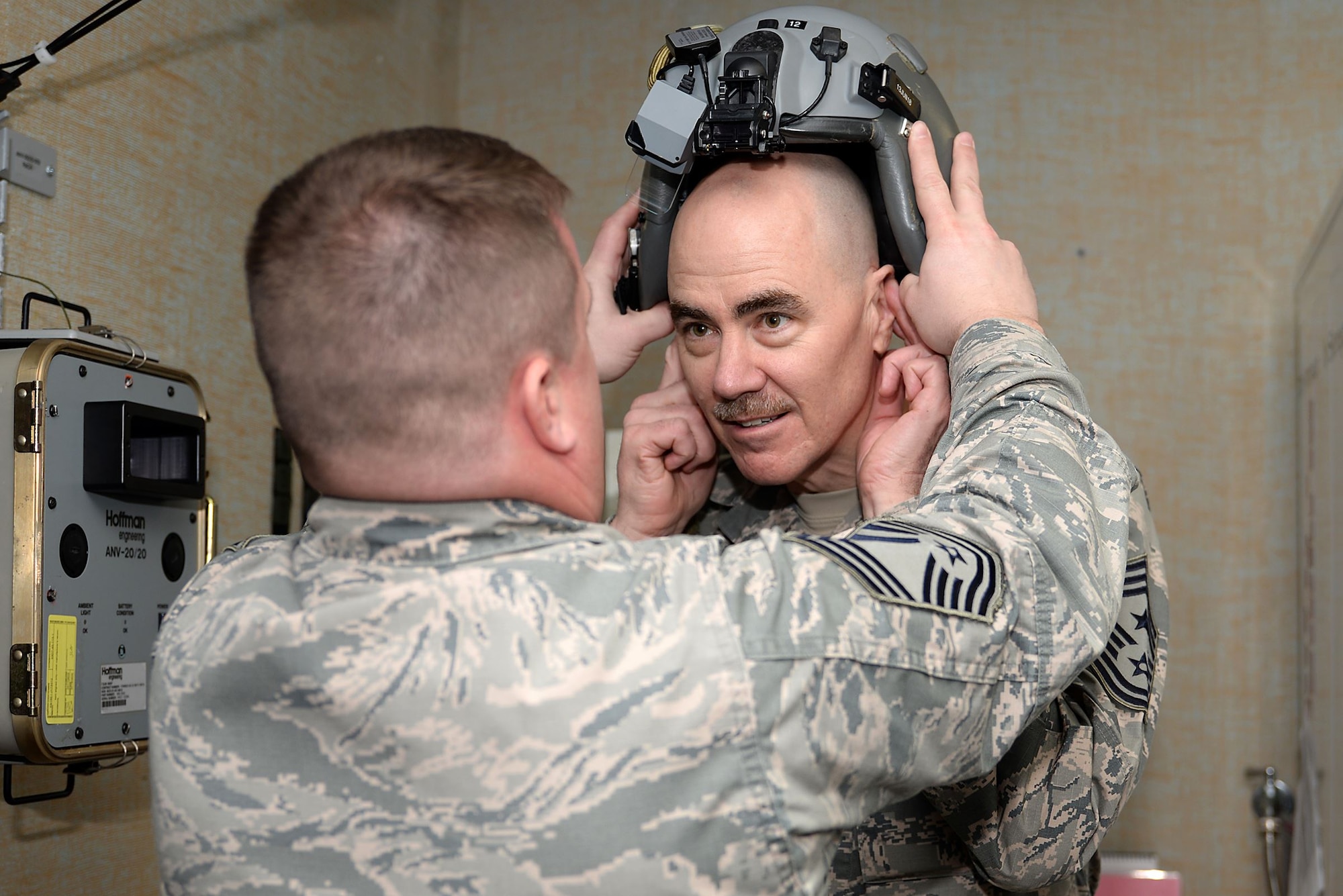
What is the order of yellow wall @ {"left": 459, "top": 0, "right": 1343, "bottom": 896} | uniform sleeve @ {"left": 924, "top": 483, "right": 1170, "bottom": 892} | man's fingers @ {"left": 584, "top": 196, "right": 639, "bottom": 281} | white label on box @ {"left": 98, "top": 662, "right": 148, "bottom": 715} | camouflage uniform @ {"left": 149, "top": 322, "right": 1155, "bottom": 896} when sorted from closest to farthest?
camouflage uniform @ {"left": 149, "top": 322, "right": 1155, "bottom": 896}, uniform sleeve @ {"left": 924, "top": 483, "right": 1170, "bottom": 892}, white label on box @ {"left": 98, "top": 662, "right": 148, "bottom": 715}, man's fingers @ {"left": 584, "top": 196, "right": 639, "bottom": 281}, yellow wall @ {"left": 459, "top": 0, "right": 1343, "bottom": 896}

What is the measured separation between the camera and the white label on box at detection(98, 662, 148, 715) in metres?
1.44

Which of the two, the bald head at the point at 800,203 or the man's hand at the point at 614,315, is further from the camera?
the man's hand at the point at 614,315

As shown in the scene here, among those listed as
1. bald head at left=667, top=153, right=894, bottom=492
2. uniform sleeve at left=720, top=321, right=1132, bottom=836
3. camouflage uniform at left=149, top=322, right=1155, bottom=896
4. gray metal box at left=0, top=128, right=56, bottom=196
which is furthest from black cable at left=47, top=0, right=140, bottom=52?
uniform sleeve at left=720, top=321, right=1132, bottom=836

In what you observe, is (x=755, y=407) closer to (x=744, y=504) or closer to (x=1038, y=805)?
(x=744, y=504)

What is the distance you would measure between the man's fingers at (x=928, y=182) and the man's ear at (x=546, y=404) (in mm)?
639

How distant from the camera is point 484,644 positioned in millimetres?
766

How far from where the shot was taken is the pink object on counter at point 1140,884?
198cm

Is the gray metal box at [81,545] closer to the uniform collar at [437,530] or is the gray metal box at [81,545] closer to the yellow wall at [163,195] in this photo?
the yellow wall at [163,195]

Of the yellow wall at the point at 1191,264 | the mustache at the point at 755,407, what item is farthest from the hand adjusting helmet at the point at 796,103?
the yellow wall at the point at 1191,264

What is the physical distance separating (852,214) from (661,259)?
0.27 meters

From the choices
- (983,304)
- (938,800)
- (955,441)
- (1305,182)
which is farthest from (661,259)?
(1305,182)

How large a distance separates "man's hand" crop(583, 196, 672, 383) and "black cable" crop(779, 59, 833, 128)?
28cm

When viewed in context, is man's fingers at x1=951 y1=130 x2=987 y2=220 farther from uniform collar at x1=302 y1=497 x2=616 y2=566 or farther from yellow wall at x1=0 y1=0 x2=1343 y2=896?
yellow wall at x1=0 y1=0 x2=1343 y2=896

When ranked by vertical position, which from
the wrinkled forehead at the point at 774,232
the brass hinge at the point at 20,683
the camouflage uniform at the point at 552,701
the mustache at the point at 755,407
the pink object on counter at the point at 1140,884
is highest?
the wrinkled forehead at the point at 774,232
